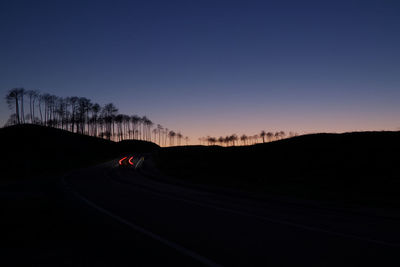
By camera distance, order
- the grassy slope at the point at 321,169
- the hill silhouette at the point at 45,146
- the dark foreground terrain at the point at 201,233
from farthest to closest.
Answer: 1. the hill silhouette at the point at 45,146
2. the grassy slope at the point at 321,169
3. the dark foreground terrain at the point at 201,233

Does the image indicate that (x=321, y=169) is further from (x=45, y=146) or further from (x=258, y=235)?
(x=45, y=146)

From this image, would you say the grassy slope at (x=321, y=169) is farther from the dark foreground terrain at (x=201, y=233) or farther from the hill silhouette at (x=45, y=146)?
the hill silhouette at (x=45, y=146)

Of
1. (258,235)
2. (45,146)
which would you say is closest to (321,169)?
(258,235)

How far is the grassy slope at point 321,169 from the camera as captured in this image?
18.3 metres

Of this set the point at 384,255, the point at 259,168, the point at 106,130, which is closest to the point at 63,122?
the point at 106,130

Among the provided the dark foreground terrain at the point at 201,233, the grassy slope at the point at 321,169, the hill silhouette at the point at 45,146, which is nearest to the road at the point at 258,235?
the dark foreground terrain at the point at 201,233

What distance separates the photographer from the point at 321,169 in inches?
1158

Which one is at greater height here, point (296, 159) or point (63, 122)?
point (63, 122)

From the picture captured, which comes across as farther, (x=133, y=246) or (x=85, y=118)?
(x=85, y=118)

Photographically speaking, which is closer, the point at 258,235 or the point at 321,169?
the point at 258,235

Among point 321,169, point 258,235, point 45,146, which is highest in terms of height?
point 45,146

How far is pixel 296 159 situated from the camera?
117 feet

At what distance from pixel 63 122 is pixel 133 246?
435 ft

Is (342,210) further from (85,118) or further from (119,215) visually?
(85,118)
